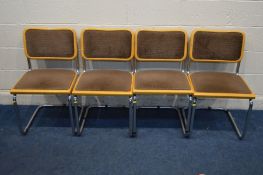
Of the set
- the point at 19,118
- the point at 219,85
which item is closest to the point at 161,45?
the point at 219,85

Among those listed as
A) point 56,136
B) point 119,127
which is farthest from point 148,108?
point 56,136

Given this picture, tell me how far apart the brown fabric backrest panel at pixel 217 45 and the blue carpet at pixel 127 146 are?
611 mm

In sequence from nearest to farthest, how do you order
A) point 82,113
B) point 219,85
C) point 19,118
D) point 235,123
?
point 219,85
point 19,118
point 235,123
point 82,113

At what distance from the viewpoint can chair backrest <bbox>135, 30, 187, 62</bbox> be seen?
264cm

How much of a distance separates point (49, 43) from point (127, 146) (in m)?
1.09

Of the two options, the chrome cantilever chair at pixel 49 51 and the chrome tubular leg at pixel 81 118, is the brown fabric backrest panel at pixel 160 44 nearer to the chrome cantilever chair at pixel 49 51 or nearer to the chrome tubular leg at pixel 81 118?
the chrome cantilever chair at pixel 49 51

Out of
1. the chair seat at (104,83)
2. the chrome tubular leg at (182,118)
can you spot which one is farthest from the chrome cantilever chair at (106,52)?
the chrome tubular leg at (182,118)

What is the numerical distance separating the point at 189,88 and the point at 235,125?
2.16ft

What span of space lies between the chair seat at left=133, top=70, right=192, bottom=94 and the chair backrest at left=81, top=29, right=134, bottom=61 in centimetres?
Answer: 22

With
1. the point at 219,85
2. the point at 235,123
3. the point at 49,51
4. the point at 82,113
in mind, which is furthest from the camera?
the point at 82,113

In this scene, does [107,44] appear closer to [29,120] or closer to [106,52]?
[106,52]

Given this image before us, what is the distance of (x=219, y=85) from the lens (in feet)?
8.26

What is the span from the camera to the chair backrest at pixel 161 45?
2.64 metres

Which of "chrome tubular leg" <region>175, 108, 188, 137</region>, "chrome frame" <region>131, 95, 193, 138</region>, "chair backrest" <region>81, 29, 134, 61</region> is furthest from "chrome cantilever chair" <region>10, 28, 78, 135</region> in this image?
"chrome tubular leg" <region>175, 108, 188, 137</region>
